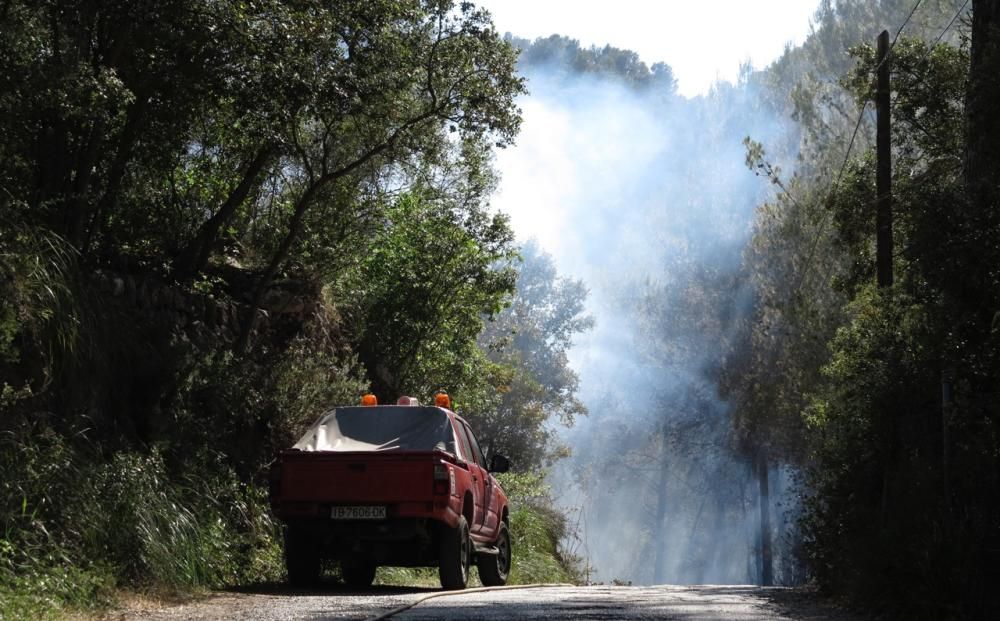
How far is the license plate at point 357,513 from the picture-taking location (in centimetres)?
1407

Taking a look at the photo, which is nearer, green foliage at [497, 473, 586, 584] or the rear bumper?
the rear bumper

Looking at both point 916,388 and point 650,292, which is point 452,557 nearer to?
point 916,388

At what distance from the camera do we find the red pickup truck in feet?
46.1

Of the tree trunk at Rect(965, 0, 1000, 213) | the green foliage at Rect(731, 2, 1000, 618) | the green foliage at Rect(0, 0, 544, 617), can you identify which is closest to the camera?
the green foliage at Rect(731, 2, 1000, 618)

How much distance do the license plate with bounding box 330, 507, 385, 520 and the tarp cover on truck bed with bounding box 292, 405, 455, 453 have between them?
0.84 meters

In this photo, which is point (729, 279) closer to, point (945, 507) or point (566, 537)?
point (566, 537)

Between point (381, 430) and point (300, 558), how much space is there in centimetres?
179

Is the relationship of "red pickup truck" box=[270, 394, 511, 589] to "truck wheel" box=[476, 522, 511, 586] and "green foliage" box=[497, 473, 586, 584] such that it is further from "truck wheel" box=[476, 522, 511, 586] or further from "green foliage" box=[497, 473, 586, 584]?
"green foliage" box=[497, 473, 586, 584]

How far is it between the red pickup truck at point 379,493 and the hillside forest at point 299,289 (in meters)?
0.90

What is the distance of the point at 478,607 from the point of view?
10.9 metres

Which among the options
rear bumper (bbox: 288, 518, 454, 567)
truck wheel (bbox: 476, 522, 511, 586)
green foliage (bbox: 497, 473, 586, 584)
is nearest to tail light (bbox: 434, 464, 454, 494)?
rear bumper (bbox: 288, 518, 454, 567)

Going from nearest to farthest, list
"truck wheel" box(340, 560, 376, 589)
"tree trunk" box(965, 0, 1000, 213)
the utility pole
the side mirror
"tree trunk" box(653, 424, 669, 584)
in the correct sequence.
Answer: "tree trunk" box(965, 0, 1000, 213)
"truck wheel" box(340, 560, 376, 589)
the side mirror
the utility pole
"tree trunk" box(653, 424, 669, 584)

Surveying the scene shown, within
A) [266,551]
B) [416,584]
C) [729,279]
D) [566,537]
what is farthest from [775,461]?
[266,551]

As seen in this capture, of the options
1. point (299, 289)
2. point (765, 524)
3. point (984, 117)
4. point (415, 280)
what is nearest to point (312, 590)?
point (299, 289)
